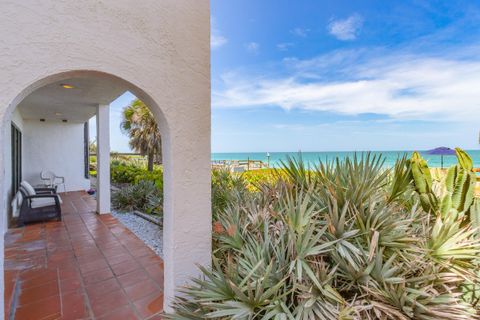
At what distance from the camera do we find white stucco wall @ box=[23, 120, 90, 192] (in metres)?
10.7

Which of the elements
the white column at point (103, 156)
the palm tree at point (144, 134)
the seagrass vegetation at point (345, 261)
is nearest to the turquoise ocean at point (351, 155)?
the seagrass vegetation at point (345, 261)

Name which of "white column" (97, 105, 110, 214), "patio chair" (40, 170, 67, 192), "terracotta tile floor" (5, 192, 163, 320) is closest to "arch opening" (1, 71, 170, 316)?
"white column" (97, 105, 110, 214)

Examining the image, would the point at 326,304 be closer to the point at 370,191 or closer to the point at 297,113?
the point at 370,191

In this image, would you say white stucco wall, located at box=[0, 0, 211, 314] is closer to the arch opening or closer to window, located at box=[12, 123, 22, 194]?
the arch opening

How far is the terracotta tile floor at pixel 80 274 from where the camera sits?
3.12 m

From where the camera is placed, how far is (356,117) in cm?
4462

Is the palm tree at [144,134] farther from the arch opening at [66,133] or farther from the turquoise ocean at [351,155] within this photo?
the turquoise ocean at [351,155]

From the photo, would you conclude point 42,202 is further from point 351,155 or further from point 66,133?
point 351,155

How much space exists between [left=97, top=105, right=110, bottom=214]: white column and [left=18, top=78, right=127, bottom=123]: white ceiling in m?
0.43

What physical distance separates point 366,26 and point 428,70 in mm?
5886

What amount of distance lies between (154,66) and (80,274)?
3793mm

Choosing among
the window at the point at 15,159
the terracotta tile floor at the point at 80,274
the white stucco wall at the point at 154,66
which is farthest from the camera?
the window at the point at 15,159

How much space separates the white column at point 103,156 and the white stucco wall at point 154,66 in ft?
19.3

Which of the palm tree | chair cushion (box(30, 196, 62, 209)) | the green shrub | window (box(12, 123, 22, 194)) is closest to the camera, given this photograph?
chair cushion (box(30, 196, 62, 209))
